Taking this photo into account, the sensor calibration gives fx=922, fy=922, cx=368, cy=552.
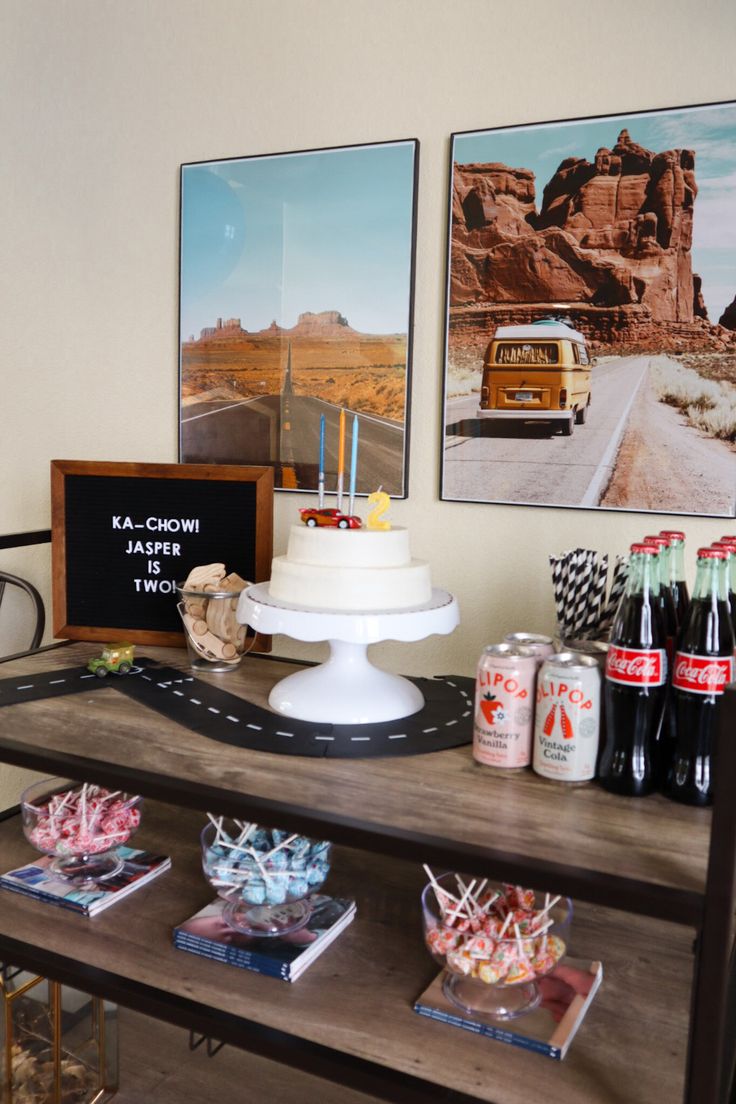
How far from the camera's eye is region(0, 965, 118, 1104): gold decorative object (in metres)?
1.50

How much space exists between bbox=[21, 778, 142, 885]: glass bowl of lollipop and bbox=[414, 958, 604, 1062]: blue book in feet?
1.81

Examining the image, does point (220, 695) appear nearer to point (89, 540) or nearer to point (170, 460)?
point (89, 540)

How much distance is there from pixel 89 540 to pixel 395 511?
57 centimetres

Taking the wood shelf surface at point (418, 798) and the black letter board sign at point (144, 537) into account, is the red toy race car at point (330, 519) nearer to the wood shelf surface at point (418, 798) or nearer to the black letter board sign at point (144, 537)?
the black letter board sign at point (144, 537)

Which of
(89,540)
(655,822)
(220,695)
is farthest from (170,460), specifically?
(655,822)

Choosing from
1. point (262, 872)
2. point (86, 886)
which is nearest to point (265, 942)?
point (262, 872)

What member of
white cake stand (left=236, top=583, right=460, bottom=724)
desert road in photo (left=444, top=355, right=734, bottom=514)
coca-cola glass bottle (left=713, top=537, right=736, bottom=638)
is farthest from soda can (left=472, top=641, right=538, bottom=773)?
desert road in photo (left=444, top=355, right=734, bottom=514)

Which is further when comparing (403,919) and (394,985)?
(403,919)

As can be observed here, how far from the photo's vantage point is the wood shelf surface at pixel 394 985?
3.25 ft

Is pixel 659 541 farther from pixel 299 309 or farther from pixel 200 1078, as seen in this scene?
pixel 200 1078

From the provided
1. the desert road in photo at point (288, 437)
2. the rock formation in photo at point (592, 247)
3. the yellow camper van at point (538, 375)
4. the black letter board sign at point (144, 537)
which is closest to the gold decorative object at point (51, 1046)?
the black letter board sign at point (144, 537)

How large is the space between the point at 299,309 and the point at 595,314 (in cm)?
56

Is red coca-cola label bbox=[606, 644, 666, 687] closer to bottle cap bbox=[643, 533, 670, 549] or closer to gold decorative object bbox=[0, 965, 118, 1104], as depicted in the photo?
bottle cap bbox=[643, 533, 670, 549]

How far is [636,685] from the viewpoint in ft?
3.37
